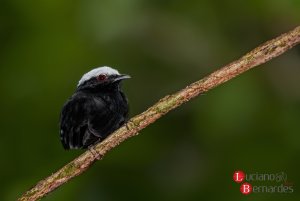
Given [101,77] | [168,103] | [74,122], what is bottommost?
[168,103]

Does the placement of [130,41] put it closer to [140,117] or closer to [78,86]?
[78,86]

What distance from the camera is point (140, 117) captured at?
2.74 m

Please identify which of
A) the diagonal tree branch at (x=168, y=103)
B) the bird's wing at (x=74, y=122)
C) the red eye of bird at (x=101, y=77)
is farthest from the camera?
the red eye of bird at (x=101, y=77)

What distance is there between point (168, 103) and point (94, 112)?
0.81m

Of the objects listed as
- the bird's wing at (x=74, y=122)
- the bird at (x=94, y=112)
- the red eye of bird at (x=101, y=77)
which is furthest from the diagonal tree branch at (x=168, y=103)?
the red eye of bird at (x=101, y=77)

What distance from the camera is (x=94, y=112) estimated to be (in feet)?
11.1

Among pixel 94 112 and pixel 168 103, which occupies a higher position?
pixel 94 112

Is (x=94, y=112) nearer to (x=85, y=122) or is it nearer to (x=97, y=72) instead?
(x=85, y=122)

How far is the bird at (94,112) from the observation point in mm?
3186

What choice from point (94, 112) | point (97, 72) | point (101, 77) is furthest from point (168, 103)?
point (97, 72)

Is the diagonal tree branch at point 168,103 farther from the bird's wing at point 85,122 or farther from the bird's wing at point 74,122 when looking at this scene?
the bird's wing at point 74,122

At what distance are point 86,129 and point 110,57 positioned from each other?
37.2 inches

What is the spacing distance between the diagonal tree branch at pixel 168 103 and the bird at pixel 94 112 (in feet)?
1.06

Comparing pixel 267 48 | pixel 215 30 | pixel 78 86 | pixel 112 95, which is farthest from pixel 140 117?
pixel 215 30
